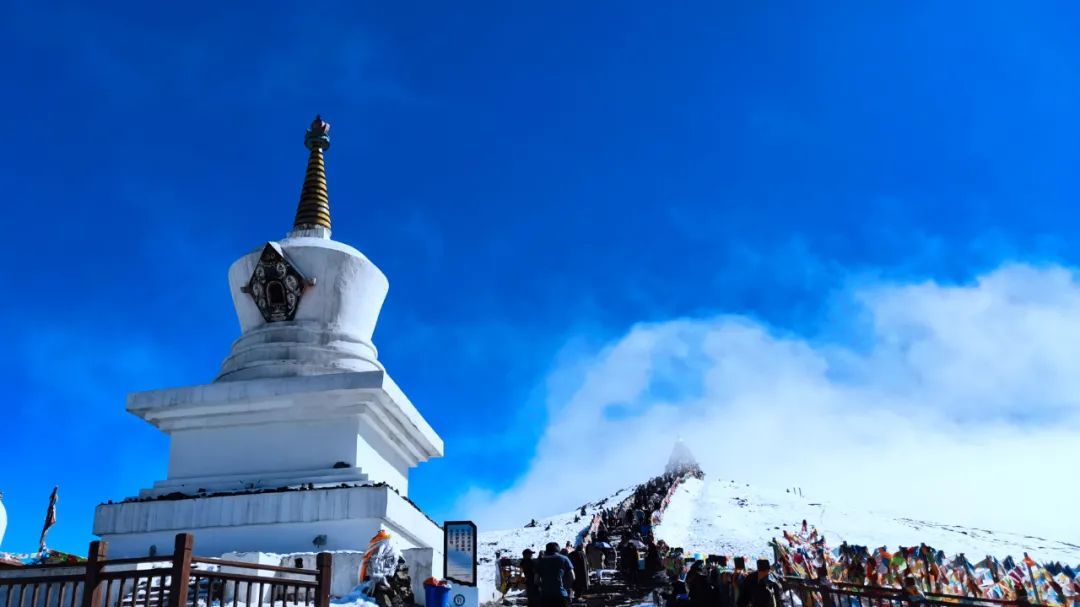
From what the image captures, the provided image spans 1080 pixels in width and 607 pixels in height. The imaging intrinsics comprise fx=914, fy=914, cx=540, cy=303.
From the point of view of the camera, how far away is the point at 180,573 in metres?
6.54

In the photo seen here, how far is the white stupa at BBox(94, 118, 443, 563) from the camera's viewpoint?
12.7 m

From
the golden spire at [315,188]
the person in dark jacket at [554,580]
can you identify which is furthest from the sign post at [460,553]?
the golden spire at [315,188]

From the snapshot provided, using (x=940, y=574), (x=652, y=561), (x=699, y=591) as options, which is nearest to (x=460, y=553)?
(x=699, y=591)

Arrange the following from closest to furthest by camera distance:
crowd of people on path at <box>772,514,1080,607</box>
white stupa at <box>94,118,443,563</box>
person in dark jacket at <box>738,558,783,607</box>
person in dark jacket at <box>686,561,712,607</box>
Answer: person in dark jacket at <box>738,558,783,607</box> → person in dark jacket at <box>686,561,712,607</box> → crowd of people on path at <box>772,514,1080,607</box> → white stupa at <box>94,118,443,563</box>

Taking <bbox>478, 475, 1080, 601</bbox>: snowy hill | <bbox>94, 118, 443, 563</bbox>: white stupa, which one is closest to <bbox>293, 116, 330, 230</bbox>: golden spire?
<bbox>94, 118, 443, 563</bbox>: white stupa

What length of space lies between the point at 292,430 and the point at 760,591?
27.6 feet

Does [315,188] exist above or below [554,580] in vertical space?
above

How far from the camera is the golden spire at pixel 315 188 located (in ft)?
57.5

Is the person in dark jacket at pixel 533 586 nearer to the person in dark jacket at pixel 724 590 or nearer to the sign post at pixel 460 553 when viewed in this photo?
the sign post at pixel 460 553

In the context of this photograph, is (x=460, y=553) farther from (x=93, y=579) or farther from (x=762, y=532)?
(x=762, y=532)

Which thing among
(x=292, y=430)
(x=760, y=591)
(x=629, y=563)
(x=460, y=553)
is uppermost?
(x=292, y=430)

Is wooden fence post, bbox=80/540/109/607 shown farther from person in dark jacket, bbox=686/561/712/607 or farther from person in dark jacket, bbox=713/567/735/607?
person in dark jacket, bbox=713/567/735/607

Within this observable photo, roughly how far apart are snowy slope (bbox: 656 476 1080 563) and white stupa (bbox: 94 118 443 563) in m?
11.7

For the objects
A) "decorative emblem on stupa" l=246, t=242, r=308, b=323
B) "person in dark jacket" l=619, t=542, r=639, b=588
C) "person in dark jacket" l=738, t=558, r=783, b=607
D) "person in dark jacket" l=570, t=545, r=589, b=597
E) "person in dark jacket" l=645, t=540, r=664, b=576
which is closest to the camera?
"person in dark jacket" l=738, t=558, r=783, b=607
